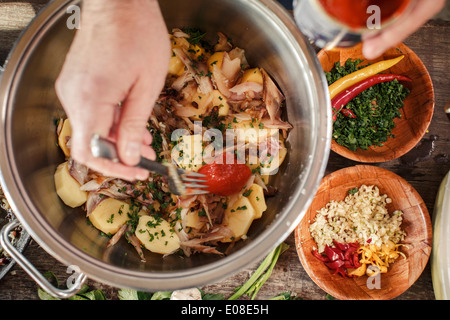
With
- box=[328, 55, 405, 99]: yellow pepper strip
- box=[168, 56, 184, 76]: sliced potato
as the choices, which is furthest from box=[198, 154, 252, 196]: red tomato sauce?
box=[328, 55, 405, 99]: yellow pepper strip

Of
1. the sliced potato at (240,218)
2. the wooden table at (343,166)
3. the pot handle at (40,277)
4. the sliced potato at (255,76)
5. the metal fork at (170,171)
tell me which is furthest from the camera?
the wooden table at (343,166)

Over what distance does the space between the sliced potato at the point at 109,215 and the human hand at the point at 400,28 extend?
3.84ft

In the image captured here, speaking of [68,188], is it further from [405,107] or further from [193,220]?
[405,107]

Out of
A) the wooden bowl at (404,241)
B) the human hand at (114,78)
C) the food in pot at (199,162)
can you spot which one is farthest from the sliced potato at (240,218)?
the human hand at (114,78)

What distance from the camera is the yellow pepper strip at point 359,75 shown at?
1.80 m

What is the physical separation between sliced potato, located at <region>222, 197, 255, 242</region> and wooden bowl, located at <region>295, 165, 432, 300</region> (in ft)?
1.13

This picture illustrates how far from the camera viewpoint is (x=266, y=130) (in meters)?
1.50

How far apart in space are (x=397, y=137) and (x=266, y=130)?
811mm

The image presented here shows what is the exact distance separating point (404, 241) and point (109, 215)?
4.78 ft

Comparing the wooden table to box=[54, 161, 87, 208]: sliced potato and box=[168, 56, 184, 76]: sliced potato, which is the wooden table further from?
box=[168, 56, 184, 76]: sliced potato

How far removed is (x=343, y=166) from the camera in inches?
73.7

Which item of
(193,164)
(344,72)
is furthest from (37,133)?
(344,72)

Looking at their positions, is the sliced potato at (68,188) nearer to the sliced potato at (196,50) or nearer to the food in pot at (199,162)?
the food in pot at (199,162)
